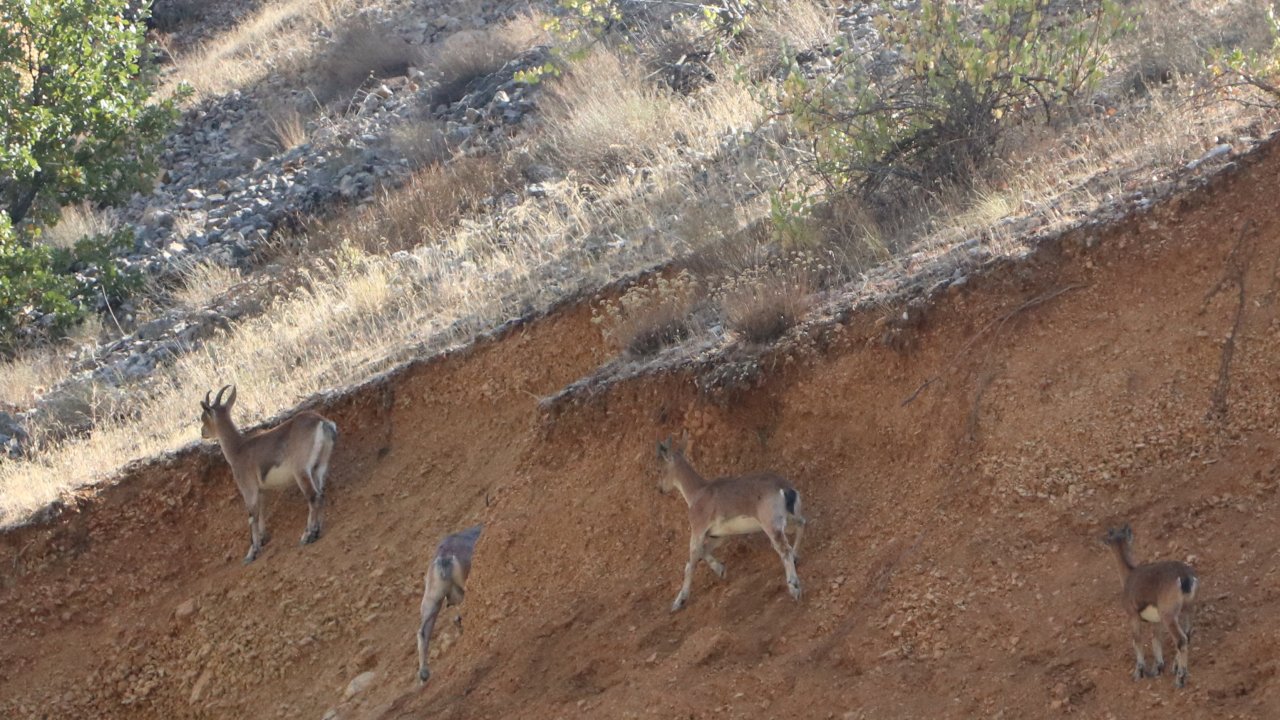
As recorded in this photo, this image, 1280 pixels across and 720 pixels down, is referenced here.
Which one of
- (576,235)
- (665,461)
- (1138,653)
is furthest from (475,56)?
(1138,653)

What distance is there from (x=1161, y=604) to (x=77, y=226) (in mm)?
19343

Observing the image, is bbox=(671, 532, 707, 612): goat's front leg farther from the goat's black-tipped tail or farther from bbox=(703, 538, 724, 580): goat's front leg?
the goat's black-tipped tail

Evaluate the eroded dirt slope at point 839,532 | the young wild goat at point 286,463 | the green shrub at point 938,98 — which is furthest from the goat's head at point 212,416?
the green shrub at point 938,98

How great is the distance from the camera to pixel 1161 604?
20.4 feet

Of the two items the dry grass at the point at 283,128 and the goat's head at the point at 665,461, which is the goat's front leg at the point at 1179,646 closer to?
the goat's head at the point at 665,461

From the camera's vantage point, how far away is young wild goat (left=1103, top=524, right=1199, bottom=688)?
20.3 ft

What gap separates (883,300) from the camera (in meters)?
8.96

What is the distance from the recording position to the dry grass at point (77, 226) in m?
21.4

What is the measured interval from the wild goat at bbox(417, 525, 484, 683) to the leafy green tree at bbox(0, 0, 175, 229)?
35.4 feet

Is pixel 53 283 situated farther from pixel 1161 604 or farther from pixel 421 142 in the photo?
pixel 1161 604

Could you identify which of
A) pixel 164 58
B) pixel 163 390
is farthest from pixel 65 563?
pixel 164 58

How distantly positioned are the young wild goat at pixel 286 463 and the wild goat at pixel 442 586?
162 centimetres

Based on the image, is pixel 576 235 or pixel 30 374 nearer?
pixel 576 235

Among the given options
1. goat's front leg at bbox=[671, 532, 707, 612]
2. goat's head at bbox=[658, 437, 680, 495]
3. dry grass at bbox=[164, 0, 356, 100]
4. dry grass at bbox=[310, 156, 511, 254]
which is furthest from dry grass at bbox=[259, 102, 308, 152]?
goat's front leg at bbox=[671, 532, 707, 612]
